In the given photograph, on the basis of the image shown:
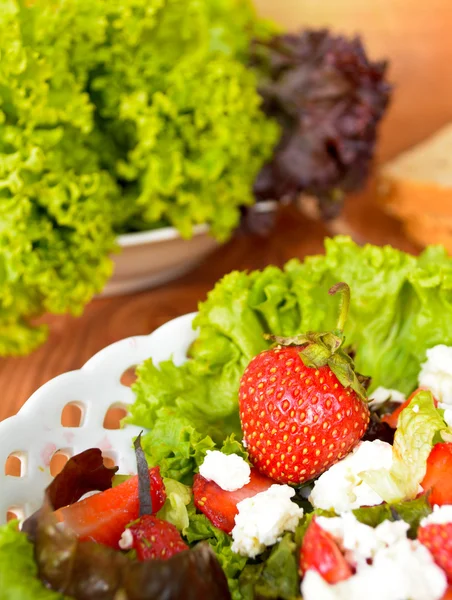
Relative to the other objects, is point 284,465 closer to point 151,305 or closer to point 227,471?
point 227,471

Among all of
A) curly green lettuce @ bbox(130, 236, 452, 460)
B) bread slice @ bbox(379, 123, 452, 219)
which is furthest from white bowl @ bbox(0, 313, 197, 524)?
bread slice @ bbox(379, 123, 452, 219)

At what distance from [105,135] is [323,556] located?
3.57 ft

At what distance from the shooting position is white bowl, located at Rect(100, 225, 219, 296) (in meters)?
1.56

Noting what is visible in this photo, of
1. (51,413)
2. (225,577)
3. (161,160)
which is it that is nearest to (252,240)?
(161,160)

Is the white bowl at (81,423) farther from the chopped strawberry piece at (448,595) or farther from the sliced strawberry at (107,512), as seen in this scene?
the chopped strawberry piece at (448,595)

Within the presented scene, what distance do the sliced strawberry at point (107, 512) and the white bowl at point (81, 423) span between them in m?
0.10

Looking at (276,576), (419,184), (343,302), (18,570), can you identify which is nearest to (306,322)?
(343,302)

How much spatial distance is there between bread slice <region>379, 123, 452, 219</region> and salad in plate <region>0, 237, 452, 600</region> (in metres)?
0.70

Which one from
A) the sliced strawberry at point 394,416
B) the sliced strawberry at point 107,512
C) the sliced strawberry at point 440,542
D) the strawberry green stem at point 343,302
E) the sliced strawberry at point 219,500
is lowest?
the sliced strawberry at point 394,416

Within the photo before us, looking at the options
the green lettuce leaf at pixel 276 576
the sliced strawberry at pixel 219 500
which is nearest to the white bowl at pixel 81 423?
the sliced strawberry at pixel 219 500

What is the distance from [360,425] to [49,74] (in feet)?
2.87

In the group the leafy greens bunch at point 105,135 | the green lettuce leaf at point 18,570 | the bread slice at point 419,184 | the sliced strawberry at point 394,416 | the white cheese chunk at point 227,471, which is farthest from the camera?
the bread slice at point 419,184

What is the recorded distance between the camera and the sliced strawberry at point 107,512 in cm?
83

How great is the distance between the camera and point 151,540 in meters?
0.80
